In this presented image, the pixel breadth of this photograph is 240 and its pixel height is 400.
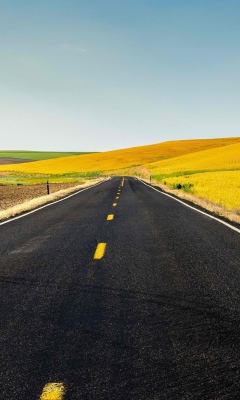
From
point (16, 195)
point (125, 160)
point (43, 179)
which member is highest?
point (125, 160)

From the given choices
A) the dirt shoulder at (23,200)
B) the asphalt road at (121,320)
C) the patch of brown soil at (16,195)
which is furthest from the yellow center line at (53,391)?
the patch of brown soil at (16,195)

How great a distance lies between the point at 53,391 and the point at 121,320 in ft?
4.90

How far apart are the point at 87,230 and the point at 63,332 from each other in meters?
7.14

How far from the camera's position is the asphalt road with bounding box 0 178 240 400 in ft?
10.4

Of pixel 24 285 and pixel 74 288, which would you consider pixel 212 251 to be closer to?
pixel 74 288

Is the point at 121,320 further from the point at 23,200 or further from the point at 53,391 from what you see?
the point at 23,200

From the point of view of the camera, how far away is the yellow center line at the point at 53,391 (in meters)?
2.96

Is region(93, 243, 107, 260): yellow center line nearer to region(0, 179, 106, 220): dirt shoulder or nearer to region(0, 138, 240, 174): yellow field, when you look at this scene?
region(0, 179, 106, 220): dirt shoulder

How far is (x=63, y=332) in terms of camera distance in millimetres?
4137

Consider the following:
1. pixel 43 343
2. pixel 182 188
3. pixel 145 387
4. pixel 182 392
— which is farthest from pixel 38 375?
pixel 182 188

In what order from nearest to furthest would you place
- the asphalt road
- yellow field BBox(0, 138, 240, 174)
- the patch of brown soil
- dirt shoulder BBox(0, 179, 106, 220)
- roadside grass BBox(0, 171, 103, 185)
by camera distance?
the asphalt road, dirt shoulder BBox(0, 179, 106, 220), the patch of brown soil, roadside grass BBox(0, 171, 103, 185), yellow field BBox(0, 138, 240, 174)

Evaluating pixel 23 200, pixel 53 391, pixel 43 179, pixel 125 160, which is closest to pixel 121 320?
pixel 53 391

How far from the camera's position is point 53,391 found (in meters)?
3.04

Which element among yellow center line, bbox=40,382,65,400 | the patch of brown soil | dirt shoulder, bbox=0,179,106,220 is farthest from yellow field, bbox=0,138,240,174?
yellow center line, bbox=40,382,65,400
